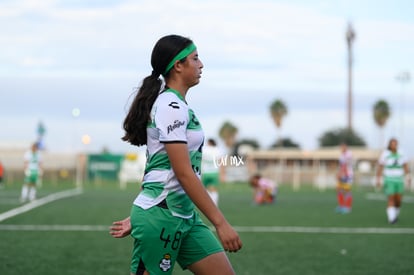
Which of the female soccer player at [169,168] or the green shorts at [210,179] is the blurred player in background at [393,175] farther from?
the female soccer player at [169,168]

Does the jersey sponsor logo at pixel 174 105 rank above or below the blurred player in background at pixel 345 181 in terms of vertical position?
above

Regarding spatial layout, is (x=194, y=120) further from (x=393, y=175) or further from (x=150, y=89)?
(x=393, y=175)

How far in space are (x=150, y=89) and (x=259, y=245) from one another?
29.1ft

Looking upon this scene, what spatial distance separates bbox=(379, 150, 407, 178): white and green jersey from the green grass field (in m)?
1.24

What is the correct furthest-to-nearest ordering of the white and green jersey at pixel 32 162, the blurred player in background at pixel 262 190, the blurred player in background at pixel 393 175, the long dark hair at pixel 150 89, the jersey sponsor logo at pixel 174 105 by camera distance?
1. the white and green jersey at pixel 32 162
2. the blurred player in background at pixel 262 190
3. the blurred player in background at pixel 393 175
4. the long dark hair at pixel 150 89
5. the jersey sponsor logo at pixel 174 105

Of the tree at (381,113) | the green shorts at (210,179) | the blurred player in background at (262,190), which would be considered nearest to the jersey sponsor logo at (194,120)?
the green shorts at (210,179)

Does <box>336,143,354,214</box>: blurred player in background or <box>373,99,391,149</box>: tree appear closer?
<box>336,143,354,214</box>: blurred player in background

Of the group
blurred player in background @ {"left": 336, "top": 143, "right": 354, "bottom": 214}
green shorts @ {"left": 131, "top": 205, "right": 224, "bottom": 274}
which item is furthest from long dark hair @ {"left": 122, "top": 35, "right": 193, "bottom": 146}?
blurred player in background @ {"left": 336, "top": 143, "right": 354, "bottom": 214}

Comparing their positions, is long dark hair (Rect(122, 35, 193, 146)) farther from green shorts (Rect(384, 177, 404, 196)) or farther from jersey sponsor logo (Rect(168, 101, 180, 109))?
green shorts (Rect(384, 177, 404, 196))

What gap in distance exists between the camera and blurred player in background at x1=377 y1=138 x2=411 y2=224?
19011 millimetres

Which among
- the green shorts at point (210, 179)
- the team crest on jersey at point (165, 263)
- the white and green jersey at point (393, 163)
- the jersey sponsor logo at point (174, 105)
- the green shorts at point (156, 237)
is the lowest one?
the green shorts at point (210, 179)

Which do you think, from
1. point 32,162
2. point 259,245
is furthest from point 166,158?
point 32,162

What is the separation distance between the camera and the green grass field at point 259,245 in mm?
10237

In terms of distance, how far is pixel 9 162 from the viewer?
63.5 meters
